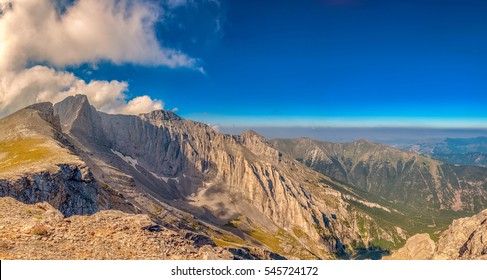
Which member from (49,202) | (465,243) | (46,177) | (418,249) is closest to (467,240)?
(465,243)

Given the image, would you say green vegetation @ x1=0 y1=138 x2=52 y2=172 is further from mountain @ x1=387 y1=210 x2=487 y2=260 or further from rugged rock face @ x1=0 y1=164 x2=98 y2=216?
mountain @ x1=387 y1=210 x2=487 y2=260

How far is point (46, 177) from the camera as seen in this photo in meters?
79.0

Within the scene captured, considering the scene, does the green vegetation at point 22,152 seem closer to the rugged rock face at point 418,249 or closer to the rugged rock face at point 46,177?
the rugged rock face at point 46,177

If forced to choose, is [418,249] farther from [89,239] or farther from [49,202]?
[89,239]

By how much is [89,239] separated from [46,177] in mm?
61696

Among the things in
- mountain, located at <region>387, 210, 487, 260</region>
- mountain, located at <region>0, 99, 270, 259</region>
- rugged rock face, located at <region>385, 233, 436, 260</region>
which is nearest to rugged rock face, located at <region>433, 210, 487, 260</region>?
mountain, located at <region>387, 210, 487, 260</region>

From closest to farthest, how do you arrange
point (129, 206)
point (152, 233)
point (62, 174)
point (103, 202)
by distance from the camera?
point (152, 233), point (62, 174), point (103, 202), point (129, 206)

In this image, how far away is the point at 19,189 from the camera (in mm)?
66812

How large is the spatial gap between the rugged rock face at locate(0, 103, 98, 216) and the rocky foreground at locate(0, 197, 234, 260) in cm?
4206
